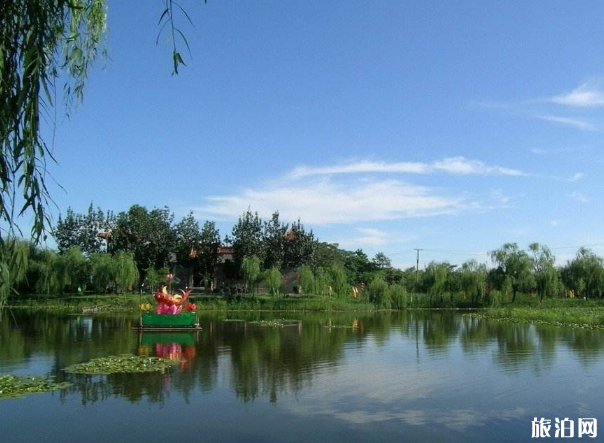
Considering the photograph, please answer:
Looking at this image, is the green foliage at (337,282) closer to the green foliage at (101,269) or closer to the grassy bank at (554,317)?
the grassy bank at (554,317)

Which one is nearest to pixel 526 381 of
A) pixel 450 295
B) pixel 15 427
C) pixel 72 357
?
pixel 15 427

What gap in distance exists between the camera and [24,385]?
38.2 feet

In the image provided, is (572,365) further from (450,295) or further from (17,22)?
(450,295)

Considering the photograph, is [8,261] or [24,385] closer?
[8,261]

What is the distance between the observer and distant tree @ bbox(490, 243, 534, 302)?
41.5 metres

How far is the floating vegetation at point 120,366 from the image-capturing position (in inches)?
528

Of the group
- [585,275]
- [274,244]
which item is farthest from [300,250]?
[585,275]

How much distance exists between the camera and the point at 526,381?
518 inches

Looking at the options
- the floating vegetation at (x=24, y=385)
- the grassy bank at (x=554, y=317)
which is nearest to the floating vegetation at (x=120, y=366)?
the floating vegetation at (x=24, y=385)

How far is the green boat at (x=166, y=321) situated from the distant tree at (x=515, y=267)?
86.2ft

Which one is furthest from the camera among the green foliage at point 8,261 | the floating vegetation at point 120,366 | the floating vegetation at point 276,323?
the floating vegetation at point 276,323

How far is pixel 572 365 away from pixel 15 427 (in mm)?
12969

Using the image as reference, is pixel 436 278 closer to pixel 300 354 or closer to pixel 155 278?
pixel 155 278

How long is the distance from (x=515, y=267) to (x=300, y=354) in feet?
95.3
